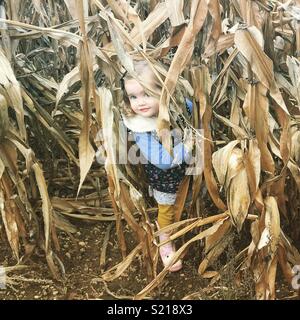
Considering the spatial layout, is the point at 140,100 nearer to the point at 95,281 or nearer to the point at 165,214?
the point at 165,214

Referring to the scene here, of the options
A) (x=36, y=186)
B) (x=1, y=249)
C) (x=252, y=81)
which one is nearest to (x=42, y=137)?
(x=36, y=186)

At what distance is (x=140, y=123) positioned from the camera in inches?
30.2

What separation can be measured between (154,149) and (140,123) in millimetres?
43

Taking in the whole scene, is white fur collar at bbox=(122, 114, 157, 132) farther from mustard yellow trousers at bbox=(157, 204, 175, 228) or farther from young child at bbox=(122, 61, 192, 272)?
mustard yellow trousers at bbox=(157, 204, 175, 228)

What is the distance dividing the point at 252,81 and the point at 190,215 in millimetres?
238

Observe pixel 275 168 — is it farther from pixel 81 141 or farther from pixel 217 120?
pixel 81 141

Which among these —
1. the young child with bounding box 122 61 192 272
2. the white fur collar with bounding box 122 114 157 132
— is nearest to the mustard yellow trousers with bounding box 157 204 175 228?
the young child with bounding box 122 61 192 272

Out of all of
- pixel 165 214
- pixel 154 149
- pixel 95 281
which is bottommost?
pixel 95 281

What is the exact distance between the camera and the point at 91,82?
70cm

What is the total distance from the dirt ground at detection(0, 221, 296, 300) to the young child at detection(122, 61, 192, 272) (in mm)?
32

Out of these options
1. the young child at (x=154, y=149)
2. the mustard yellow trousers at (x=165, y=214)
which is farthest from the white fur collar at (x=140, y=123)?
the mustard yellow trousers at (x=165, y=214)

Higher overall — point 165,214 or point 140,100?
point 140,100

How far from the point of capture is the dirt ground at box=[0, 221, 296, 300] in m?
0.84

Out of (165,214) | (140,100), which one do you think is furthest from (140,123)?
(165,214)
